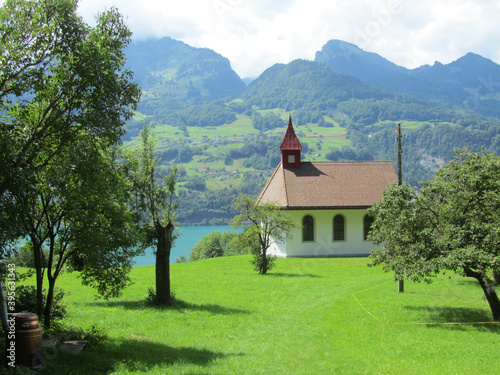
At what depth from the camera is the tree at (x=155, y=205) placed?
771 inches

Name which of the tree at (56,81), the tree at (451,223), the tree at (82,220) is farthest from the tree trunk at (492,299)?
the tree at (56,81)

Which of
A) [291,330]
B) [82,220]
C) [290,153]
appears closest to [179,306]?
[291,330]

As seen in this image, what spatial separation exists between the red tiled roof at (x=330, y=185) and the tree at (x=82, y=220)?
28816 mm

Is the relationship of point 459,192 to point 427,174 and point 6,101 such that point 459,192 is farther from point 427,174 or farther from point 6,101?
point 427,174

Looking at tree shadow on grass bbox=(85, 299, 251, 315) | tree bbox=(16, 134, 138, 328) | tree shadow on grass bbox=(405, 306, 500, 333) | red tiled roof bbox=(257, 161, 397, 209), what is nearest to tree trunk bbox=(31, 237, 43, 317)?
tree bbox=(16, 134, 138, 328)

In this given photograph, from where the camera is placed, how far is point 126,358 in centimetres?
1158

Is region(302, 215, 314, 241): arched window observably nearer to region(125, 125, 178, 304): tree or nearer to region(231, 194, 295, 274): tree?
region(231, 194, 295, 274): tree

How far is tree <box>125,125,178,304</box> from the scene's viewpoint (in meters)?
19.6

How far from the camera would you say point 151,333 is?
48.7 feet

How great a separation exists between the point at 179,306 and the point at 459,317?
1115 centimetres

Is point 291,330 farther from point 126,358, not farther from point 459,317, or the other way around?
point 459,317

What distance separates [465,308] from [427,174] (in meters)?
156

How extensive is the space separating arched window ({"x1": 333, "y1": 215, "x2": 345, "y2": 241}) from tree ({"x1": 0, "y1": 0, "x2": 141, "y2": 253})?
3350cm

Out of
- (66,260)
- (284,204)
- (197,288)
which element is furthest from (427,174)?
(66,260)
